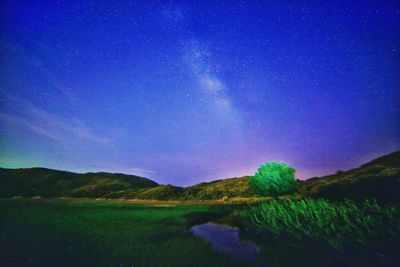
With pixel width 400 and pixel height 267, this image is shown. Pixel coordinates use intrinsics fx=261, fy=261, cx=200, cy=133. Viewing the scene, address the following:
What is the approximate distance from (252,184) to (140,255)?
27.7m

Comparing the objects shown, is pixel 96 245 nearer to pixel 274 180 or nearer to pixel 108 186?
pixel 274 180

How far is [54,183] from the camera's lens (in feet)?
318

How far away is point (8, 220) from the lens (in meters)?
13.8

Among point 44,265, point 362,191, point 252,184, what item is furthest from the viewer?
point 252,184

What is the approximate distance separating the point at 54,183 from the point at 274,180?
298ft

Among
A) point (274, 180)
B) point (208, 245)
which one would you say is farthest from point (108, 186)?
point (208, 245)

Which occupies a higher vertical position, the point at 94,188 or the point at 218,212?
the point at 94,188

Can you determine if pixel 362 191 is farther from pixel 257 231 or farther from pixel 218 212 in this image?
pixel 218 212

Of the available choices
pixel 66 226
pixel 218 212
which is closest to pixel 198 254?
pixel 66 226

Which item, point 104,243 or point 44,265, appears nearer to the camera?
point 44,265

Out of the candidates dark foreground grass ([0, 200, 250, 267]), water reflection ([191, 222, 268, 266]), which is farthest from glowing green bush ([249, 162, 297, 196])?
dark foreground grass ([0, 200, 250, 267])

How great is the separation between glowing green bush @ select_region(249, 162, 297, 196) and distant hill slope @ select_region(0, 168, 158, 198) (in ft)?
207

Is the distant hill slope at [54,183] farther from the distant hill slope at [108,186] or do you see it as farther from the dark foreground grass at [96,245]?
the dark foreground grass at [96,245]

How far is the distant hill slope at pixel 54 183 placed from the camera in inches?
3261
